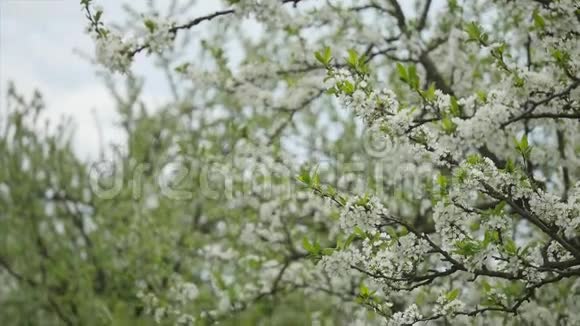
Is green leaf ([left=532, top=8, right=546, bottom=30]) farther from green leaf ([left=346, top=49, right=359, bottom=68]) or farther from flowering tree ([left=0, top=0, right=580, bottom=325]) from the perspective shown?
green leaf ([left=346, top=49, right=359, bottom=68])

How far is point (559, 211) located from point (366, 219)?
0.73 metres

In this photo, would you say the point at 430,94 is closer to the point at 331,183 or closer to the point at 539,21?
the point at 539,21

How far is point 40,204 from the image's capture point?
6.11 meters

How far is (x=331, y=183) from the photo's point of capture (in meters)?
4.88

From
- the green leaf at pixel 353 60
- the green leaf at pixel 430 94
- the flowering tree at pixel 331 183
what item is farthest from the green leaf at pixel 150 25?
the green leaf at pixel 430 94

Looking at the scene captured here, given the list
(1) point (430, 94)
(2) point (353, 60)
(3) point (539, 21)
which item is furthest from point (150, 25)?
(3) point (539, 21)

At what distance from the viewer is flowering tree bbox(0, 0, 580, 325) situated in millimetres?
2297

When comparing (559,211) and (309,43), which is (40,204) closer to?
(309,43)

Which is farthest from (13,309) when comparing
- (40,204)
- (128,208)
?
(128,208)

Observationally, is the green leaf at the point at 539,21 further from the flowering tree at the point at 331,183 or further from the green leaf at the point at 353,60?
the green leaf at the point at 353,60

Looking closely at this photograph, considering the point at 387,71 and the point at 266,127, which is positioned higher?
the point at 387,71

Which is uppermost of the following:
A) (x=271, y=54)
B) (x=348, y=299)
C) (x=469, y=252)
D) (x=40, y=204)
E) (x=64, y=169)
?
(x=271, y=54)

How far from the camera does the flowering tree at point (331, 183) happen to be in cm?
230

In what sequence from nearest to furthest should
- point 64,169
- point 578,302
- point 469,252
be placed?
1. point 469,252
2. point 578,302
3. point 64,169
